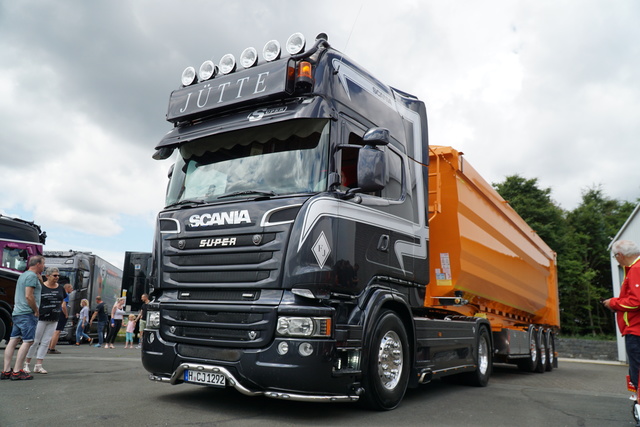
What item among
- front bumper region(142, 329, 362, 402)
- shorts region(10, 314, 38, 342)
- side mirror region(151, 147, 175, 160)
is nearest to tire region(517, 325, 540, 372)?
front bumper region(142, 329, 362, 402)

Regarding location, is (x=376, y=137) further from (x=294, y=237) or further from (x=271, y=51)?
(x=271, y=51)

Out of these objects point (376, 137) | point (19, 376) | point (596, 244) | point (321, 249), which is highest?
point (596, 244)

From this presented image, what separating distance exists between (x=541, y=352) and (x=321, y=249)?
951 centimetres

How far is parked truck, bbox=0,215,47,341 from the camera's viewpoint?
1138 cm

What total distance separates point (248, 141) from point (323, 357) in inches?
91.3

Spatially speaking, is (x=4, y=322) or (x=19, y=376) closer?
(x=19, y=376)

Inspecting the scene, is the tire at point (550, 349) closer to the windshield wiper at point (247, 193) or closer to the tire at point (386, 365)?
the tire at point (386, 365)

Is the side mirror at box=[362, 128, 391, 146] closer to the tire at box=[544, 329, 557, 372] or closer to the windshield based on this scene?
the windshield

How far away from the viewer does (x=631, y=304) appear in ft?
15.2

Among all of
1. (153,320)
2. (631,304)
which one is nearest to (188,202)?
(153,320)

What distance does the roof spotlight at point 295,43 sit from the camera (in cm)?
518

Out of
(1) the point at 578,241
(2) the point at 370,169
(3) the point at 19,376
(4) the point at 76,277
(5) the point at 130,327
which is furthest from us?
(1) the point at 578,241

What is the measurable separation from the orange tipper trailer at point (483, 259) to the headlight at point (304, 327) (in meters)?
2.52

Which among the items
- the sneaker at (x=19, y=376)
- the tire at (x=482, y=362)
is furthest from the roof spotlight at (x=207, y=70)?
the tire at (x=482, y=362)
